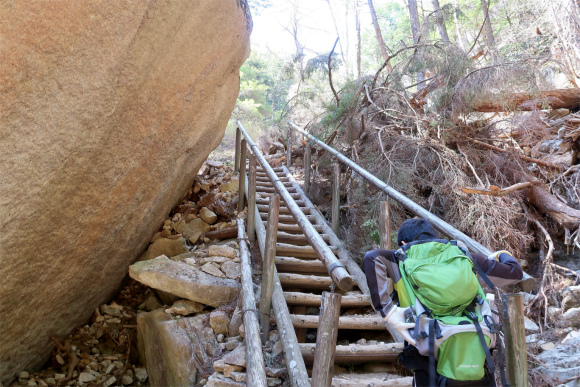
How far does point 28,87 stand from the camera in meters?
2.48

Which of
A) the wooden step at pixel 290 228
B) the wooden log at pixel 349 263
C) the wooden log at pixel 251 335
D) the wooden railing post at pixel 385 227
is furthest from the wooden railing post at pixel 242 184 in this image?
the wooden railing post at pixel 385 227

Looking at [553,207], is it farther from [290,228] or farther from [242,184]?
[242,184]

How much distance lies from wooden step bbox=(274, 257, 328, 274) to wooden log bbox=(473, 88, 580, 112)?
2.96 metres

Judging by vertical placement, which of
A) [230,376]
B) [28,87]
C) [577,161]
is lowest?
[230,376]

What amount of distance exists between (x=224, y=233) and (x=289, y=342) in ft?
9.00

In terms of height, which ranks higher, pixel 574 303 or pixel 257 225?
pixel 257 225

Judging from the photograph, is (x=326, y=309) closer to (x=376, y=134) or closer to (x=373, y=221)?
(x=373, y=221)

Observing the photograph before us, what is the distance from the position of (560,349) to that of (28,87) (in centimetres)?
468

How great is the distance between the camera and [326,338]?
2.00 meters

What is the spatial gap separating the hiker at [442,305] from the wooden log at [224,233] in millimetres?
3713

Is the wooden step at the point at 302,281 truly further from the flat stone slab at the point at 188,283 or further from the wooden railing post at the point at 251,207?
the wooden railing post at the point at 251,207

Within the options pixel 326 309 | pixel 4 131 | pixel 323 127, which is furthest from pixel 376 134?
pixel 4 131

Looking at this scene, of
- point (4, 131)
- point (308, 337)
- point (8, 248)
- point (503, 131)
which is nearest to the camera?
point (4, 131)

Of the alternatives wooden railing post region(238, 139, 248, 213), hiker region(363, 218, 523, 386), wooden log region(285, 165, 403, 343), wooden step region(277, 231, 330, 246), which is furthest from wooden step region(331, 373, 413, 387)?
wooden railing post region(238, 139, 248, 213)
